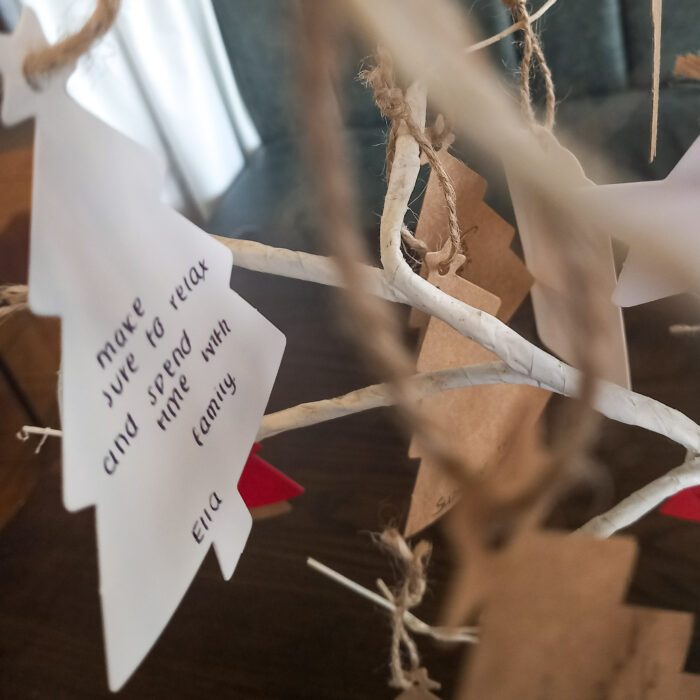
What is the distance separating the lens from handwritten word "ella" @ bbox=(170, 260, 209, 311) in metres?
0.26

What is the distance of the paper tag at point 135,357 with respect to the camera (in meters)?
0.22

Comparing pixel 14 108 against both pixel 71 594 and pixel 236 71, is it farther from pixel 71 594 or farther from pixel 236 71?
pixel 236 71

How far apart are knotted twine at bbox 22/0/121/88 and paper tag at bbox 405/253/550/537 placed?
0.21 metres

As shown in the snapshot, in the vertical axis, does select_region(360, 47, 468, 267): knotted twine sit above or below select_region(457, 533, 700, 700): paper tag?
above

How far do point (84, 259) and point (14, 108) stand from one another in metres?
0.05

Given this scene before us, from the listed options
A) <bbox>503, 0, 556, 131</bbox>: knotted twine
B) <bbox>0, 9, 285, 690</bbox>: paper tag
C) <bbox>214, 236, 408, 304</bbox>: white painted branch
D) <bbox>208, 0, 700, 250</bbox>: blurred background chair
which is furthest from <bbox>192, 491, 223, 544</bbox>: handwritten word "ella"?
<bbox>208, 0, 700, 250</bbox>: blurred background chair

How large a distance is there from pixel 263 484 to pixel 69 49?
10.6 inches

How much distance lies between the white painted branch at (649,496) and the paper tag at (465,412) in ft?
0.20

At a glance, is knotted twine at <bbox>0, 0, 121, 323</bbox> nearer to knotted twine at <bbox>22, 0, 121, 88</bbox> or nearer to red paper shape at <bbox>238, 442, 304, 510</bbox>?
knotted twine at <bbox>22, 0, 121, 88</bbox>

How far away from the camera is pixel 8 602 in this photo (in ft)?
1.56

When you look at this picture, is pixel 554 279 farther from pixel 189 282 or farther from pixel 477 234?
pixel 189 282

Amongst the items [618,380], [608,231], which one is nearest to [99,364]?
[608,231]

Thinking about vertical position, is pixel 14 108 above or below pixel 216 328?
above

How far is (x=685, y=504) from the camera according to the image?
390 millimetres
